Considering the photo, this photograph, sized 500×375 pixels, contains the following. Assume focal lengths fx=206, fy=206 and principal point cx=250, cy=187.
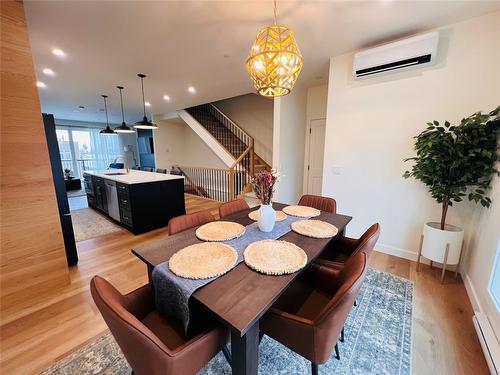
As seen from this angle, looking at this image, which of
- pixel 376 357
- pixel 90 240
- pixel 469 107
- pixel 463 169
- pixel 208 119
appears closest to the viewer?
pixel 376 357

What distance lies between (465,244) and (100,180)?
5934 mm

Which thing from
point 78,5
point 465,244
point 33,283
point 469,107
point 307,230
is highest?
point 78,5

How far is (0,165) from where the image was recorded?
1.69 m

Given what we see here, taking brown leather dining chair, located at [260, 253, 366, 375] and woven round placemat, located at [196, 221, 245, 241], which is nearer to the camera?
brown leather dining chair, located at [260, 253, 366, 375]

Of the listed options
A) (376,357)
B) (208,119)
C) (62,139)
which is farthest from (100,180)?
(62,139)

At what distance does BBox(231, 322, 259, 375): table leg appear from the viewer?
946 millimetres

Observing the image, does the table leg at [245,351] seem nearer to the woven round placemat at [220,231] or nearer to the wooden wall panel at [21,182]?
the woven round placemat at [220,231]

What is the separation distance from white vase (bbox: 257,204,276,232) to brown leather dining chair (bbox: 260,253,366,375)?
0.48 m

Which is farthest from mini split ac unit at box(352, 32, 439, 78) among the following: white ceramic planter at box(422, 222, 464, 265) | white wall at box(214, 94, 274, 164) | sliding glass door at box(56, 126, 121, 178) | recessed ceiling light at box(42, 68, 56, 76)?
sliding glass door at box(56, 126, 121, 178)

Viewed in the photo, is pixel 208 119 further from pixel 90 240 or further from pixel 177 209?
pixel 90 240

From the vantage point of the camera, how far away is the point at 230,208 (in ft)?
7.32

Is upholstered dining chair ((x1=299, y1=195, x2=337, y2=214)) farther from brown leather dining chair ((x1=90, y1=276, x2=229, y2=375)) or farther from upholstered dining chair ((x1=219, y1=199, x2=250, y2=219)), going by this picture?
brown leather dining chair ((x1=90, y1=276, x2=229, y2=375))

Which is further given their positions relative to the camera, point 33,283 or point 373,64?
point 373,64

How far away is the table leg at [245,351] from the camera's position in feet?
3.10
